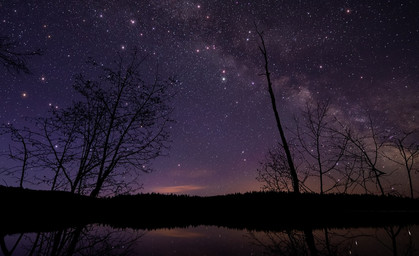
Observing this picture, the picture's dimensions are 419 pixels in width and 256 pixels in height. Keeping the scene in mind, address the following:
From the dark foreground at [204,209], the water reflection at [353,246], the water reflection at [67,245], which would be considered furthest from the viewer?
the dark foreground at [204,209]

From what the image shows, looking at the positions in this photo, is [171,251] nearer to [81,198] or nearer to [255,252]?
[255,252]

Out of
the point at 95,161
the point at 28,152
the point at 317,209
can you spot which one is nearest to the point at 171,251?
the point at 95,161

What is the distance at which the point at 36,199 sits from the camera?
15.2m

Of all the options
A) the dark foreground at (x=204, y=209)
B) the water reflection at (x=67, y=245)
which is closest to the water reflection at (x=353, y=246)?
the water reflection at (x=67, y=245)

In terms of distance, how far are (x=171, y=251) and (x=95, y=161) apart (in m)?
3.20

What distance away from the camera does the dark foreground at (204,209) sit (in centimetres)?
1305

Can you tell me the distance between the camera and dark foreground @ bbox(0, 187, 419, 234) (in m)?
13.1

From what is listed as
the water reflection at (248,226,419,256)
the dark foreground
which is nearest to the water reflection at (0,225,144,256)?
the water reflection at (248,226,419,256)

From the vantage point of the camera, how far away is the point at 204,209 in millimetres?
23625

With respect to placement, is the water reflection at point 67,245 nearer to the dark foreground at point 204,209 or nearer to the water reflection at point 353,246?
the water reflection at point 353,246

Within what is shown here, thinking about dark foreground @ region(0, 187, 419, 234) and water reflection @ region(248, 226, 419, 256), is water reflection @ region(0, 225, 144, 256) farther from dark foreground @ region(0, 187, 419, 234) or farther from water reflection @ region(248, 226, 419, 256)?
dark foreground @ region(0, 187, 419, 234)

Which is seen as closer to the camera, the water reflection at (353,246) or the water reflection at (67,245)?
the water reflection at (67,245)

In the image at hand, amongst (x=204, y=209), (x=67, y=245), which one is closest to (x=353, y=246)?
(x=67, y=245)

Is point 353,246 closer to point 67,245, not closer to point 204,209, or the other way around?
point 67,245
